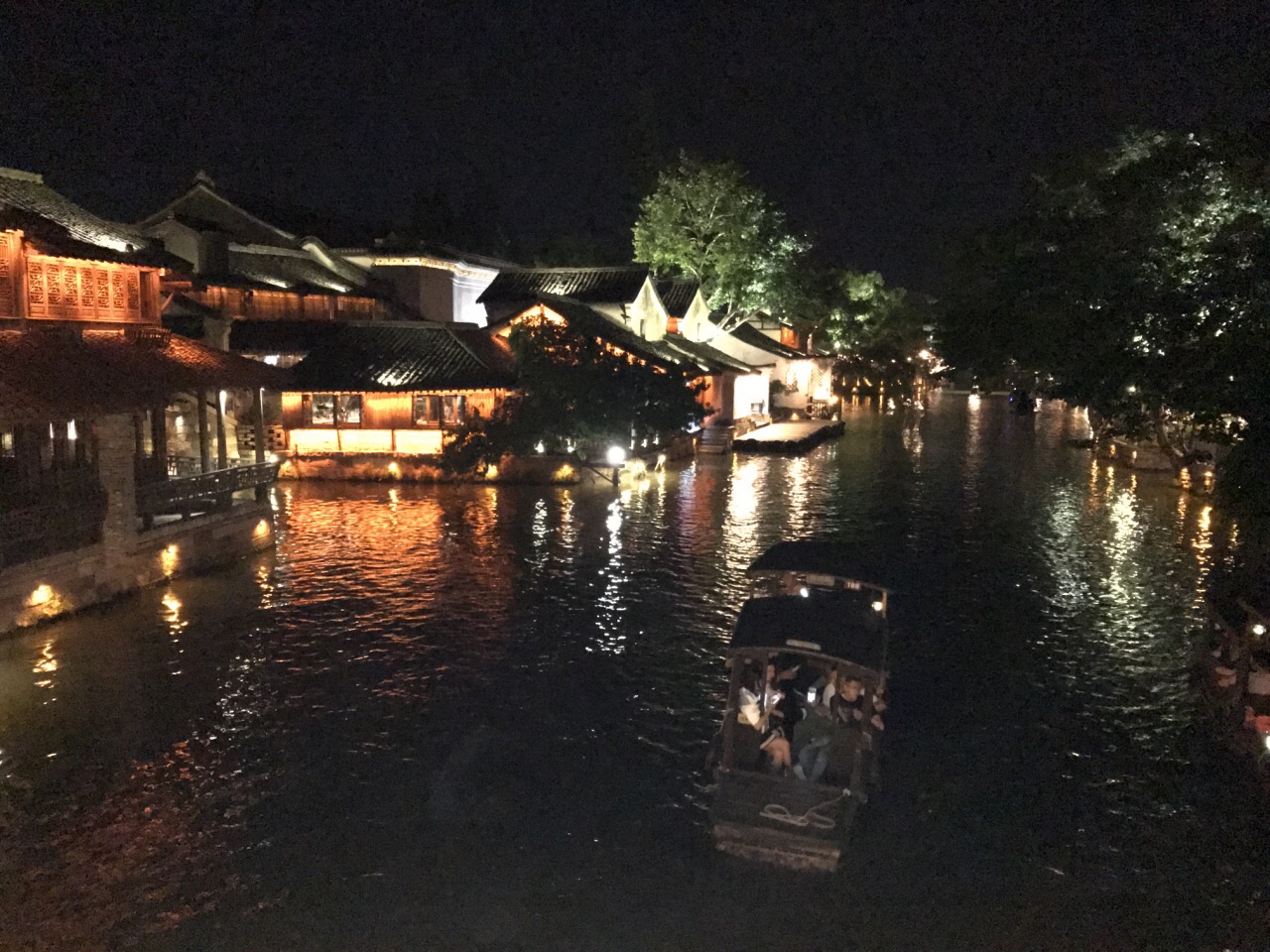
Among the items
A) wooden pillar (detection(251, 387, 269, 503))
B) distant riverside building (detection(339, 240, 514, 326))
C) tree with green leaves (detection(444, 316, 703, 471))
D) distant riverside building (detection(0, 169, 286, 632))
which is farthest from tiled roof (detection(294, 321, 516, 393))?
distant riverside building (detection(339, 240, 514, 326))

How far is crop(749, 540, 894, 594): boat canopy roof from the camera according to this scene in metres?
15.5

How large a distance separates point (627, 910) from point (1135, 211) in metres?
23.5

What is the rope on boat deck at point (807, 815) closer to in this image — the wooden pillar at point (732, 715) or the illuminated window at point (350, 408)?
the wooden pillar at point (732, 715)

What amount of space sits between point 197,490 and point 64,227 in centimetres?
673

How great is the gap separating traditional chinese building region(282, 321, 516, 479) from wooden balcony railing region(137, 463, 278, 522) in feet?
38.2

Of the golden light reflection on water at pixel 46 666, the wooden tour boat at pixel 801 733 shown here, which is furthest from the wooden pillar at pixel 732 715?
the golden light reflection on water at pixel 46 666

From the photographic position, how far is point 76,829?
37.7 ft

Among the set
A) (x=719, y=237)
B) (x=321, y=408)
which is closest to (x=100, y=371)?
(x=321, y=408)

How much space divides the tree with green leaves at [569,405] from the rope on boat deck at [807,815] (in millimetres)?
25114

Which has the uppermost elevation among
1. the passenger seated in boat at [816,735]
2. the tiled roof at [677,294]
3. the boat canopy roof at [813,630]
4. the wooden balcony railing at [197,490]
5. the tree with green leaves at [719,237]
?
the tree with green leaves at [719,237]

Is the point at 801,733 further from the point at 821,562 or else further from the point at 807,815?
the point at 821,562

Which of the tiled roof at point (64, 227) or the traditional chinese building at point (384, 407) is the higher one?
the tiled roof at point (64, 227)

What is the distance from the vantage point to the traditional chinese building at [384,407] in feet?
123

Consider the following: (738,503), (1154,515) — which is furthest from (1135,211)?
(738,503)
